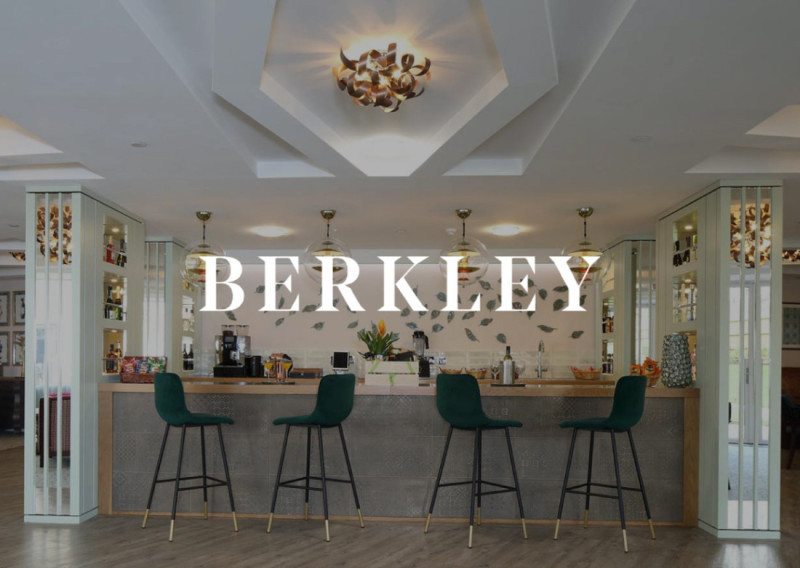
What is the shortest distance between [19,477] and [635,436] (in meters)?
5.69

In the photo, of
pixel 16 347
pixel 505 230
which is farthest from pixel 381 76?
pixel 16 347

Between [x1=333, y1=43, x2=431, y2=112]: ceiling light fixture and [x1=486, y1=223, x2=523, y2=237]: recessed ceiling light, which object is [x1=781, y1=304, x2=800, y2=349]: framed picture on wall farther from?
[x1=333, y1=43, x2=431, y2=112]: ceiling light fixture

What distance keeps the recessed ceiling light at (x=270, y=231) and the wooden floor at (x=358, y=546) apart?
306cm

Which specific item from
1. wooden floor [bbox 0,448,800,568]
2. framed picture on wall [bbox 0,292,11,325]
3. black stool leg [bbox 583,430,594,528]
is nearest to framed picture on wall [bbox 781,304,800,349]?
wooden floor [bbox 0,448,800,568]

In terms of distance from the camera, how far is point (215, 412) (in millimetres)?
6148

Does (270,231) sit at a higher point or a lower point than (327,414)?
higher

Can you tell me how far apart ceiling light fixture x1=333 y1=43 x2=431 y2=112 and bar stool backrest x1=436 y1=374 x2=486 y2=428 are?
6.59ft

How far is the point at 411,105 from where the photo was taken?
4.71m

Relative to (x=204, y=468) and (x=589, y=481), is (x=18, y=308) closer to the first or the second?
(x=204, y=468)

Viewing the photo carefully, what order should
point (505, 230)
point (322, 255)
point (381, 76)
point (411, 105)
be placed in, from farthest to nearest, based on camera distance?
point (505, 230) < point (322, 255) < point (411, 105) < point (381, 76)

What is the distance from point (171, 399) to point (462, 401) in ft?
6.46

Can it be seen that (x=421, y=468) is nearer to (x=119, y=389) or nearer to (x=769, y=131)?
(x=119, y=389)

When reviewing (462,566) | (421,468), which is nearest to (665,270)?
(421,468)

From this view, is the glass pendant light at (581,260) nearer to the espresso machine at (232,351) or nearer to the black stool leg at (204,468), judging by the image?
the black stool leg at (204,468)
